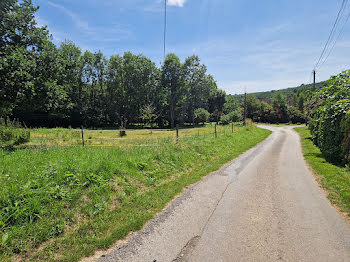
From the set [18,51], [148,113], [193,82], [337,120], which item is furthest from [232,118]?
[18,51]

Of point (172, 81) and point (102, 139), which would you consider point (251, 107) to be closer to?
point (172, 81)

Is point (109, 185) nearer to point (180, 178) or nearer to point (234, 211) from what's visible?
point (180, 178)

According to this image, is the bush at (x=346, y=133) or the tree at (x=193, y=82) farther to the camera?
the tree at (x=193, y=82)

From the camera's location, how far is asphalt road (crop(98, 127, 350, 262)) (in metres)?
3.16

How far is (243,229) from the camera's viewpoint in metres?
3.89

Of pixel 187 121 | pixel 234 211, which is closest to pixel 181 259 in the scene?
pixel 234 211

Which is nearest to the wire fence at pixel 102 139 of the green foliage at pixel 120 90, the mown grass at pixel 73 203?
the mown grass at pixel 73 203

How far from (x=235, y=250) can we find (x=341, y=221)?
2.90 meters

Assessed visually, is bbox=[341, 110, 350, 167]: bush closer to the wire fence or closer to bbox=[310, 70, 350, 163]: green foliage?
bbox=[310, 70, 350, 163]: green foliage

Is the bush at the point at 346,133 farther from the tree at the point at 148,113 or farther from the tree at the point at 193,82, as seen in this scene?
the tree at the point at 193,82

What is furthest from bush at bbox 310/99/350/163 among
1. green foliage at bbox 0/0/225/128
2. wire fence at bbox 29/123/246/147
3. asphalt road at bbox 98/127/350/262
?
green foliage at bbox 0/0/225/128

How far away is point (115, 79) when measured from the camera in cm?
4891

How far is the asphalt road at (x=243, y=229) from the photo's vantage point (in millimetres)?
3164

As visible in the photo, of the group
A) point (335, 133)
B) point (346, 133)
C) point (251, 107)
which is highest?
point (251, 107)
